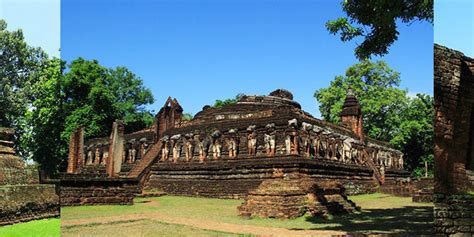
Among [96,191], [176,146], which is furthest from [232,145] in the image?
[96,191]

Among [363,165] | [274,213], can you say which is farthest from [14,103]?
[363,165]

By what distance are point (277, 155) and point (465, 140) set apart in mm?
8450

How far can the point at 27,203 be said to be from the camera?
10930 mm

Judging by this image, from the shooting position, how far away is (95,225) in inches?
308

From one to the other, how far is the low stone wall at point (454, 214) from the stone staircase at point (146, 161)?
46.9ft

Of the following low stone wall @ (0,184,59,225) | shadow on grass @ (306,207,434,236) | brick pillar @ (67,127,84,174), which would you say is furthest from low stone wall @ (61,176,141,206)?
shadow on grass @ (306,207,434,236)

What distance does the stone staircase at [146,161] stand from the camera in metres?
19.7

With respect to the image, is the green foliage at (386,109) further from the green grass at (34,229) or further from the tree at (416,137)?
the green grass at (34,229)

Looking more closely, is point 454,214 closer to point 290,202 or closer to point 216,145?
point 290,202

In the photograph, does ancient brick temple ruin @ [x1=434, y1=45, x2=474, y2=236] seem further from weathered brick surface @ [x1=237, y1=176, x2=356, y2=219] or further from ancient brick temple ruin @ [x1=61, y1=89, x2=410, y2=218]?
ancient brick temple ruin @ [x1=61, y1=89, x2=410, y2=218]

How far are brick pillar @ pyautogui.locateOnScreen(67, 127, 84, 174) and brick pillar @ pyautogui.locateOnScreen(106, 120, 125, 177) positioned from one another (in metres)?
1.60

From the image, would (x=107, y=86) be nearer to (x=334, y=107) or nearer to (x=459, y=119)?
(x=459, y=119)

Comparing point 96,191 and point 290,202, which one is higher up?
point 96,191

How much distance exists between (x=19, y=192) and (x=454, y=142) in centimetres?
946
